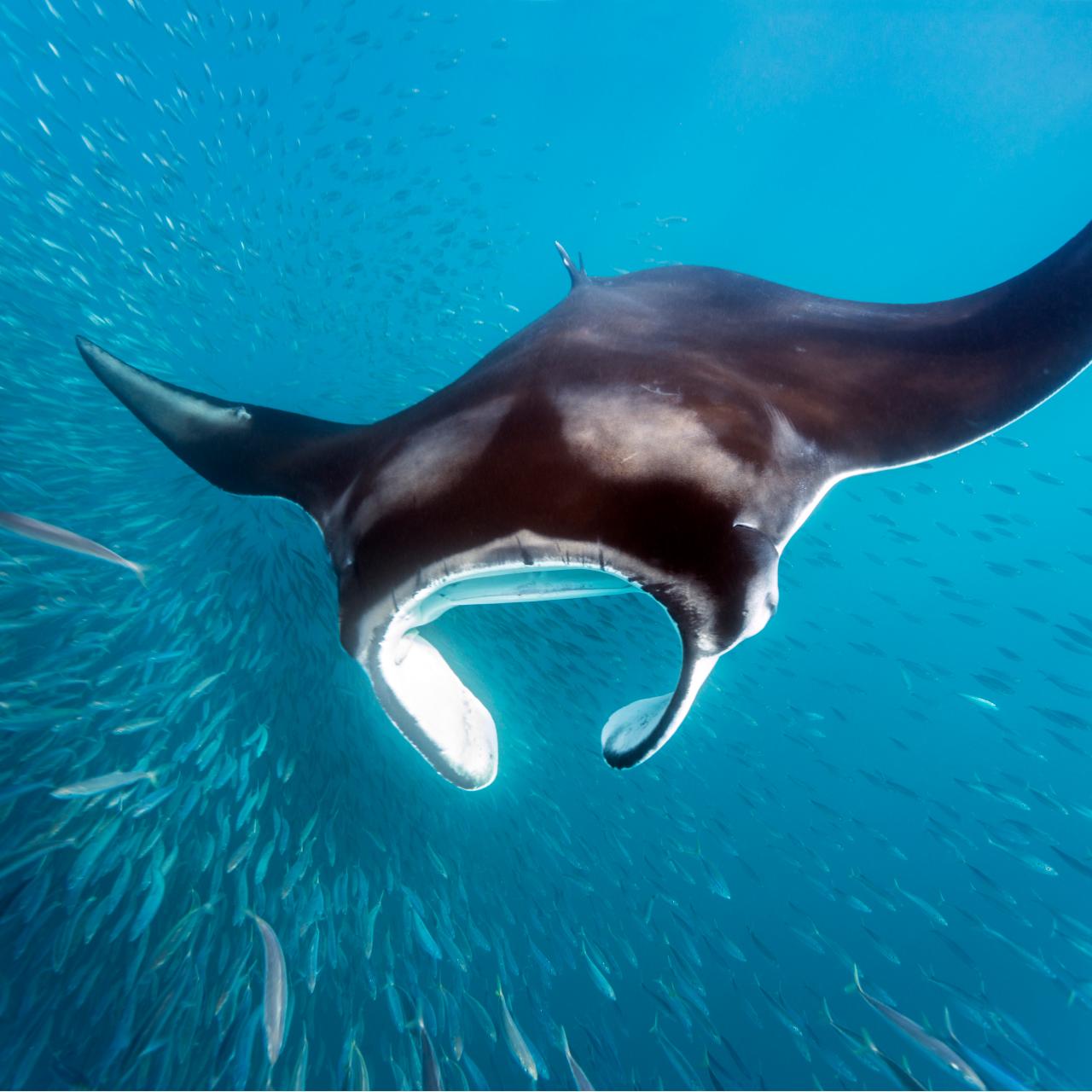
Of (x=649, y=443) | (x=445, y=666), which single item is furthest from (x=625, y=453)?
(x=445, y=666)

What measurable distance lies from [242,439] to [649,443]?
4.50 ft

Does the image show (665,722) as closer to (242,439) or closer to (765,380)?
(765,380)

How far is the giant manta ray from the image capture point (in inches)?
46.3

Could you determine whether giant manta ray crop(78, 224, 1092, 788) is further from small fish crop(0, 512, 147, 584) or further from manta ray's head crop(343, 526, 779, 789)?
small fish crop(0, 512, 147, 584)

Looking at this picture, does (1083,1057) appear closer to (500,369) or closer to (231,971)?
(231,971)

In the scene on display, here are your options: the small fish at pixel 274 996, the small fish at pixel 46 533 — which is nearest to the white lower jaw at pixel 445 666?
the small fish at pixel 274 996

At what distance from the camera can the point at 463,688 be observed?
73.4 inches

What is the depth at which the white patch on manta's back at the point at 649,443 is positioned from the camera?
4.06ft

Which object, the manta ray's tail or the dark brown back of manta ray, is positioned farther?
the manta ray's tail

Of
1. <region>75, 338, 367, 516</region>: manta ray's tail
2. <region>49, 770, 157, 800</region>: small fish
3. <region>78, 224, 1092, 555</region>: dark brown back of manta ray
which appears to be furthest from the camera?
<region>49, 770, 157, 800</region>: small fish

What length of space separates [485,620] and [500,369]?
5681 mm

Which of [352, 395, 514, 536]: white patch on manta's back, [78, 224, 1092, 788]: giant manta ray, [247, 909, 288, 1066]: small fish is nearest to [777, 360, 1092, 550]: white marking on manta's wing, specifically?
[78, 224, 1092, 788]: giant manta ray

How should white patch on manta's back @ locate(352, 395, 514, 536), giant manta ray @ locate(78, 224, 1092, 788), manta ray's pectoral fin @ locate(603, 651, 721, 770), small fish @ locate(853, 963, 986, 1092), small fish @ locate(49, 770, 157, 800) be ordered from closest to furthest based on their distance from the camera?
manta ray's pectoral fin @ locate(603, 651, 721, 770) < giant manta ray @ locate(78, 224, 1092, 788) < white patch on manta's back @ locate(352, 395, 514, 536) < small fish @ locate(49, 770, 157, 800) < small fish @ locate(853, 963, 986, 1092)

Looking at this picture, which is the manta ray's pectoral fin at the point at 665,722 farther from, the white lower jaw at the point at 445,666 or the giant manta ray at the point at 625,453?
the white lower jaw at the point at 445,666
